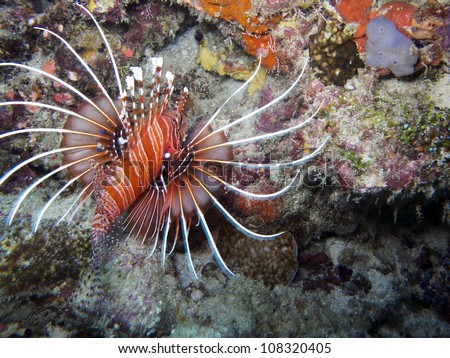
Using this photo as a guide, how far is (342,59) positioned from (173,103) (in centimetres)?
230

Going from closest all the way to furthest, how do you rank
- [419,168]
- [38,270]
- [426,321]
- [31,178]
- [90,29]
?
[419,168] < [38,270] < [90,29] < [31,178] < [426,321]

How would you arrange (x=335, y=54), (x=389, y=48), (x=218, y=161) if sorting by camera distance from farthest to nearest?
(x=218, y=161)
(x=335, y=54)
(x=389, y=48)

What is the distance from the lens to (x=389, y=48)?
2.78 m

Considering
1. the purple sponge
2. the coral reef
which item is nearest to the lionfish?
the coral reef

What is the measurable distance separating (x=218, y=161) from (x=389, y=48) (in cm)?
195

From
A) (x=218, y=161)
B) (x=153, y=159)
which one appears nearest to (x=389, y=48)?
(x=218, y=161)

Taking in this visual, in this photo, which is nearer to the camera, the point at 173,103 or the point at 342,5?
the point at 342,5

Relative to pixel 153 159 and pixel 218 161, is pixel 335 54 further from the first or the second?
pixel 153 159

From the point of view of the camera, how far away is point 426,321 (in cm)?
467

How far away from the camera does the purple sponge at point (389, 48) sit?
8.93 feet

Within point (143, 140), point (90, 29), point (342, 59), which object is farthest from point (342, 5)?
point (90, 29)

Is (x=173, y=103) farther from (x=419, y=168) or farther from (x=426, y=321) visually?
(x=426, y=321)

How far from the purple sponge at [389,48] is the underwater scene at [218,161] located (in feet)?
0.04

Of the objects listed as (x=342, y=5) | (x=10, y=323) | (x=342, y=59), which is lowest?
(x=10, y=323)
